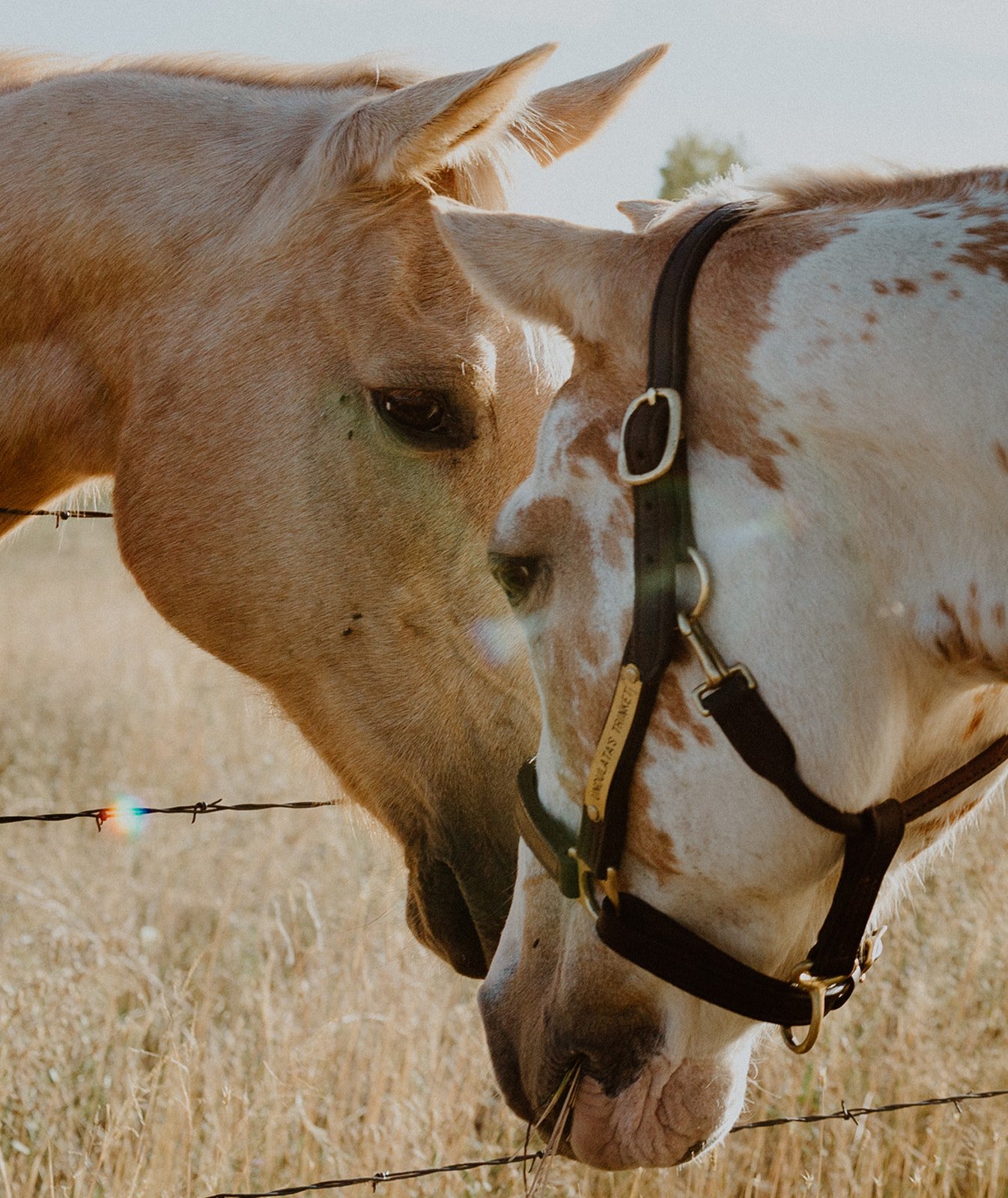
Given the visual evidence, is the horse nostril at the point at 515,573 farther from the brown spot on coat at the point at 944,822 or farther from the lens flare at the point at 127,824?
the lens flare at the point at 127,824

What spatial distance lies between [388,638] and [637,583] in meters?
0.89

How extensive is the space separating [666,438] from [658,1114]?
3.08 ft

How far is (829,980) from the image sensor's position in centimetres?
148

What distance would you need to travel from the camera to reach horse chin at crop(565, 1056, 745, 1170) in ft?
Result: 5.14

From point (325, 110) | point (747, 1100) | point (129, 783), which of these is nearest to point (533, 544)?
point (325, 110)

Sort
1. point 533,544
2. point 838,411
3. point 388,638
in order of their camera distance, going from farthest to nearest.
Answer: point 388,638 < point 533,544 < point 838,411

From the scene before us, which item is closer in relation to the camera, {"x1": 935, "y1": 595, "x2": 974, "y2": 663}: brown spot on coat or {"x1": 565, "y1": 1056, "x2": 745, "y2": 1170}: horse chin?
{"x1": 935, "y1": 595, "x2": 974, "y2": 663}: brown spot on coat

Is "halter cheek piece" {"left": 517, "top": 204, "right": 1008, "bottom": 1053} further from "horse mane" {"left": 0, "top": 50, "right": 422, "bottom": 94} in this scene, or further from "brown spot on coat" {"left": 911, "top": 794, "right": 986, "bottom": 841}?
"horse mane" {"left": 0, "top": 50, "right": 422, "bottom": 94}

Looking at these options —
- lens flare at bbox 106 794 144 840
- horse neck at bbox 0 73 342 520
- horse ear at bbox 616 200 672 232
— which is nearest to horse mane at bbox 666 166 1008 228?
horse ear at bbox 616 200 672 232

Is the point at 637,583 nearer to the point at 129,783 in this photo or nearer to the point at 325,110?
the point at 325,110

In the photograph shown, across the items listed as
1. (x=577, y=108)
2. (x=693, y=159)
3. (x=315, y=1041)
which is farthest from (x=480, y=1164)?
(x=693, y=159)

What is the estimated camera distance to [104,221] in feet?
7.36

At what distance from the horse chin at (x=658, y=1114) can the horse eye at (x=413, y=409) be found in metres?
1.19

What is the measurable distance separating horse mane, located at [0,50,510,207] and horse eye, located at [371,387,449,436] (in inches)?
29.7
